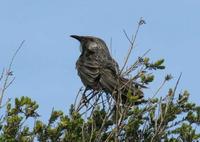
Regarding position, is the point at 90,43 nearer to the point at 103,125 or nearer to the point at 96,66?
the point at 96,66

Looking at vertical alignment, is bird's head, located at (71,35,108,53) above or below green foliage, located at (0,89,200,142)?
above

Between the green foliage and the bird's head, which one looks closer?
the green foliage

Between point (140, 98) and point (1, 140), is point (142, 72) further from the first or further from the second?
point (1, 140)

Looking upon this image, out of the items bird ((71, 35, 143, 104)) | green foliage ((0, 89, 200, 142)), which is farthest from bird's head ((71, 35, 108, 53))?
green foliage ((0, 89, 200, 142))

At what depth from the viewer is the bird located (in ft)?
32.6

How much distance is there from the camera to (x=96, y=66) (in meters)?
10.9

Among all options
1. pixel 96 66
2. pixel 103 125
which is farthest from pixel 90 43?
pixel 103 125

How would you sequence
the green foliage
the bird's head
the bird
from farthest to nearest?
the bird's head, the bird, the green foliage

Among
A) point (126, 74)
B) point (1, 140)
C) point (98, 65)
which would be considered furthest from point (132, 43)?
point (98, 65)

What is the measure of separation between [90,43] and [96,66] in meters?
1.29

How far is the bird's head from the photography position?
11875 mm

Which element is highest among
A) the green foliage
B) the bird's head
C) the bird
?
the bird's head

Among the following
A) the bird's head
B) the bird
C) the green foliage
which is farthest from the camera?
the bird's head

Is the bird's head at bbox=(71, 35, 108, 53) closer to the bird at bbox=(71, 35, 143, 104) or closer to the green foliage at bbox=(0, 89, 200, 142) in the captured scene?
the bird at bbox=(71, 35, 143, 104)
